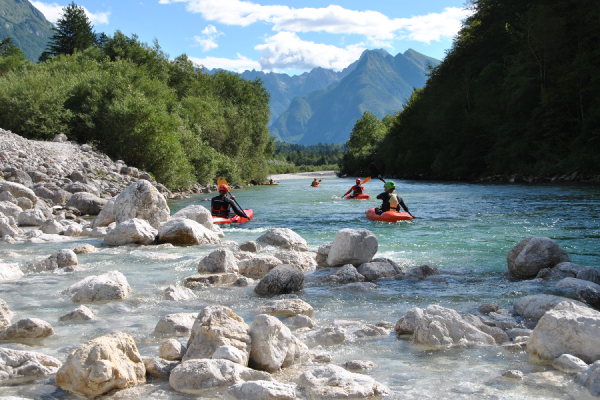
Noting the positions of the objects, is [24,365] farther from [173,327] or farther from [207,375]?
[207,375]

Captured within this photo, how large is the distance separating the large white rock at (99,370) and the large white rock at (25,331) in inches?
51.8

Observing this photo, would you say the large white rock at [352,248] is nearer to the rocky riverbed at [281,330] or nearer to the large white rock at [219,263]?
the rocky riverbed at [281,330]

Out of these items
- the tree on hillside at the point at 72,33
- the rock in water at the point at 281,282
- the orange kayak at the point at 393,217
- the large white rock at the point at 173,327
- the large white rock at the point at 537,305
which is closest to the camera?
the large white rock at the point at 173,327

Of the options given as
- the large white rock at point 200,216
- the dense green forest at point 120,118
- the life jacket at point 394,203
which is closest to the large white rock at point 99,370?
the large white rock at point 200,216

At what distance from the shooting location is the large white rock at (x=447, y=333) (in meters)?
4.49

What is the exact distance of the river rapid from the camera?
361 centimetres

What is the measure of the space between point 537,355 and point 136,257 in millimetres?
7341

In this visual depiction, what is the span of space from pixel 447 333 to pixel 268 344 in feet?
5.90

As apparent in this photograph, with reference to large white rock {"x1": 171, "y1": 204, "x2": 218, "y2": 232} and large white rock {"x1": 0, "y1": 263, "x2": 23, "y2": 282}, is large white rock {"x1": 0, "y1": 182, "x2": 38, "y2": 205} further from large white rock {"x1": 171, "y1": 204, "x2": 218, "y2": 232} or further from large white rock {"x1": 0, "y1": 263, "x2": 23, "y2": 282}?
large white rock {"x1": 0, "y1": 263, "x2": 23, "y2": 282}

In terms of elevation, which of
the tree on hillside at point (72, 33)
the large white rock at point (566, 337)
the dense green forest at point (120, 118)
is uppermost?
the tree on hillside at point (72, 33)

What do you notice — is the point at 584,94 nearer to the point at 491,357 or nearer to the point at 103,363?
the point at 491,357

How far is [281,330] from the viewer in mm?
4020

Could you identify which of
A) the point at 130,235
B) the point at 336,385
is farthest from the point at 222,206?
the point at 336,385

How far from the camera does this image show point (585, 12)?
32.5m
